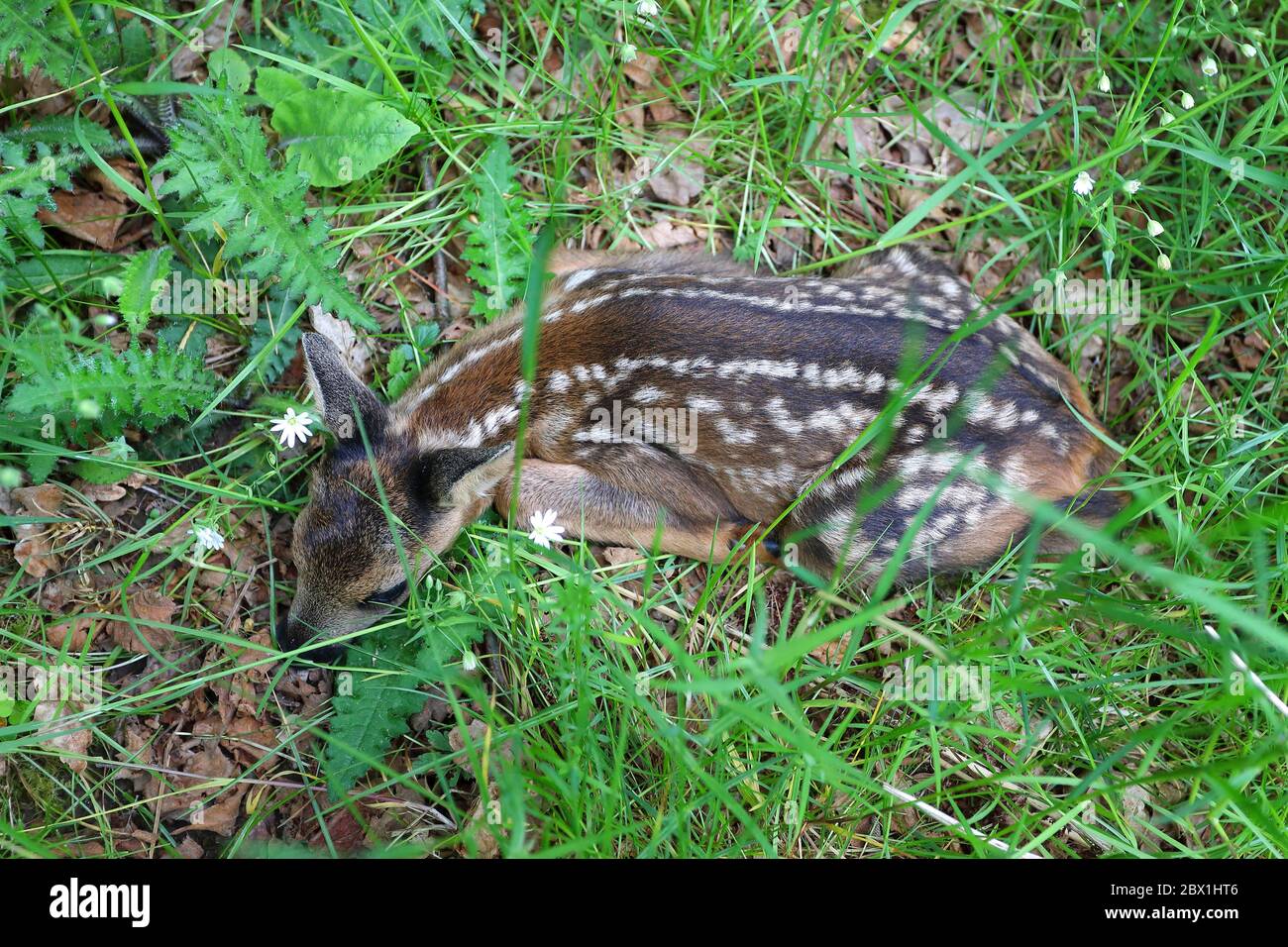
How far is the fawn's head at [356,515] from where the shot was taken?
343 cm

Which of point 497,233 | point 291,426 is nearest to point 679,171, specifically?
point 497,233

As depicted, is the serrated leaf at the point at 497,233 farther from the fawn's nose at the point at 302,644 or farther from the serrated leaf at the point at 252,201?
the fawn's nose at the point at 302,644

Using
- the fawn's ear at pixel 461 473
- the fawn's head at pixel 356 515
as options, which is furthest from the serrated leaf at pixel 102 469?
the fawn's ear at pixel 461 473

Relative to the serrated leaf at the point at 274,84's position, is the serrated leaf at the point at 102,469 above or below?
below

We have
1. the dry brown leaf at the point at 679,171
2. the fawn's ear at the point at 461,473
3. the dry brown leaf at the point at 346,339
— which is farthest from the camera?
the dry brown leaf at the point at 679,171

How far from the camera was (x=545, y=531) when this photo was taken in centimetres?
362

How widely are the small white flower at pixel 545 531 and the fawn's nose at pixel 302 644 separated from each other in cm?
92

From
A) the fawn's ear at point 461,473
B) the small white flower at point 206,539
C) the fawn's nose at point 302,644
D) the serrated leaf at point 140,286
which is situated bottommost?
the fawn's nose at point 302,644

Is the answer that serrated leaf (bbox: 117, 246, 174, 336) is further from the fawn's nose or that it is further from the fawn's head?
the fawn's nose

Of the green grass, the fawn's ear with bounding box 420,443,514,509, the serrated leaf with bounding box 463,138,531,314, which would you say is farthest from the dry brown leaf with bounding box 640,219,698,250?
the fawn's ear with bounding box 420,443,514,509

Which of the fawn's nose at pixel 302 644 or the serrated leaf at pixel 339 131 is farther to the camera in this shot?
the serrated leaf at pixel 339 131

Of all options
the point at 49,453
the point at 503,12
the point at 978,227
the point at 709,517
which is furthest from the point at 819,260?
the point at 49,453

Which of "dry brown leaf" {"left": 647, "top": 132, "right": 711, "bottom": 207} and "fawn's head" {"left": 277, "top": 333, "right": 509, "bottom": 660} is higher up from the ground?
"dry brown leaf" {"left": 647, "top": 132, "right": 711, "bottom": 207}

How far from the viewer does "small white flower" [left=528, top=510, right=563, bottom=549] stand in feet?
11.8
